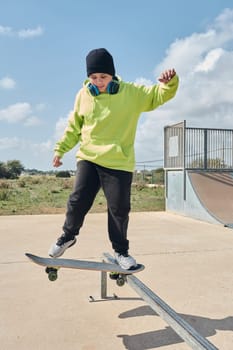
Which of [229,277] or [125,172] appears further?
[229,277]

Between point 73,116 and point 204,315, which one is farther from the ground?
point 73,116

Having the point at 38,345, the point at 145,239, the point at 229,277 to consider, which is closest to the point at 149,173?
the point at 145,239

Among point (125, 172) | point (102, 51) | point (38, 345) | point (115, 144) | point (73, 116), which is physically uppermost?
point (102, 51)

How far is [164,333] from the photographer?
286 centimetres

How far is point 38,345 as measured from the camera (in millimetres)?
2594

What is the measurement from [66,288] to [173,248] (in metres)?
2.46

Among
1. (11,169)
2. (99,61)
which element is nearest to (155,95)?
(99,61)

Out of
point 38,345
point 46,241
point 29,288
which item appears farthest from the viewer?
point 46,241

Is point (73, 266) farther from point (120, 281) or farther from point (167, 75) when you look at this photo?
point (167, 75)

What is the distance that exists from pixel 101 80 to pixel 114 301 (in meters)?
2.05

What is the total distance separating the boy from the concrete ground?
0.57 m

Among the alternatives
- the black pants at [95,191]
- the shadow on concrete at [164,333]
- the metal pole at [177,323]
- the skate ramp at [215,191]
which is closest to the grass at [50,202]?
the skate ramp at [215,191]

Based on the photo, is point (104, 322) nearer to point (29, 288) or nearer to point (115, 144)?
point (29, 288)

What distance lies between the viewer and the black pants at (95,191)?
2.76m
